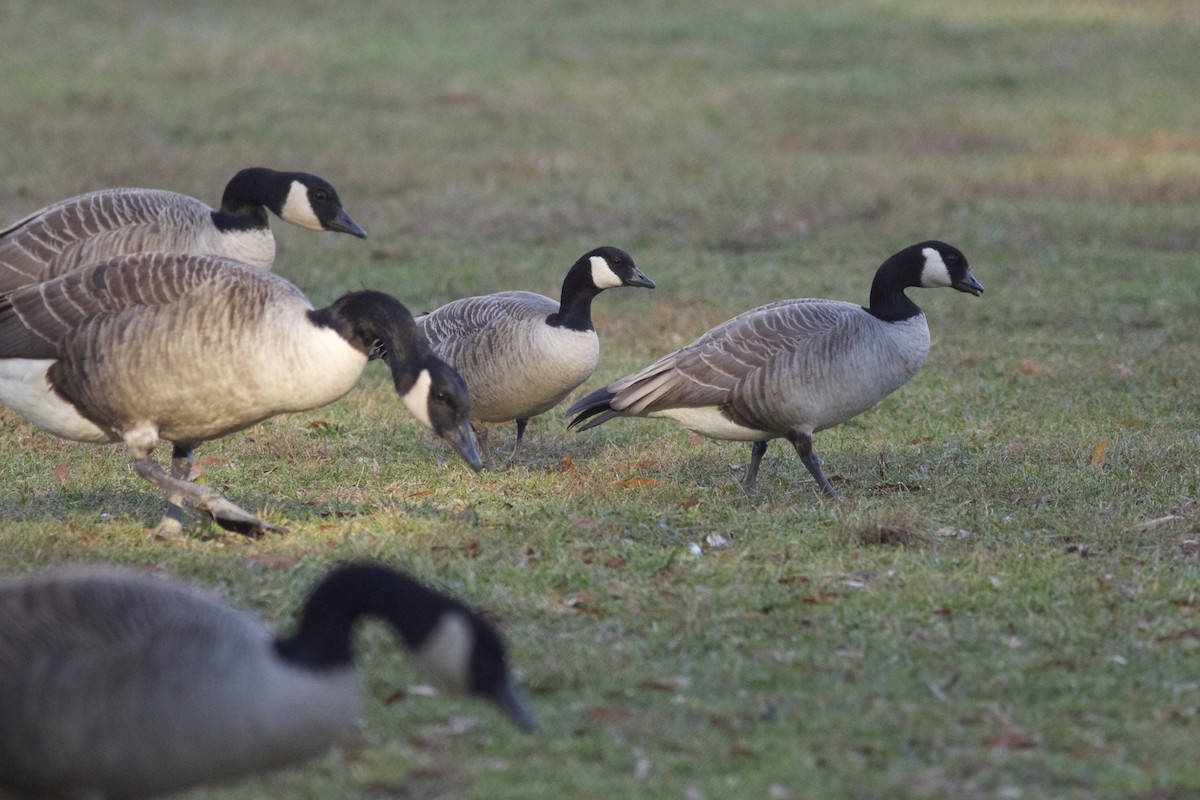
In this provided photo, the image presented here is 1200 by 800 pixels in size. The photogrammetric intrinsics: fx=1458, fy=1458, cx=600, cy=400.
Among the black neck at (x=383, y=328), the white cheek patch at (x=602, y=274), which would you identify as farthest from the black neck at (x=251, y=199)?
the black neck at (x=383, y=328)

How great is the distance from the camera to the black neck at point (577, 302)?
823 centimetres

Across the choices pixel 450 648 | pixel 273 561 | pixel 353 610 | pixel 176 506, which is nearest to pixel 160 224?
pixel 176 506

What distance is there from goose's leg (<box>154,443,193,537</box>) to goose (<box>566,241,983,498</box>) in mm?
1948

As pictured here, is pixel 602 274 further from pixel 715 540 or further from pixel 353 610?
pixel 353 610

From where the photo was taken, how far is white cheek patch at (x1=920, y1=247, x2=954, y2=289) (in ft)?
26.5

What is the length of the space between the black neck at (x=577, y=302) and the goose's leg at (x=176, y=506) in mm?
2324

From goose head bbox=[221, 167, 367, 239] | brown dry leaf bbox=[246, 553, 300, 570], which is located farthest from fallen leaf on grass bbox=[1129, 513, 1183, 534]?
goose head bbox=[221, 167, 367, 239]

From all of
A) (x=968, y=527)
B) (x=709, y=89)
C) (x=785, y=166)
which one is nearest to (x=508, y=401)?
(x=968, y=527)

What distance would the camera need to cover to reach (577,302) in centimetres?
826

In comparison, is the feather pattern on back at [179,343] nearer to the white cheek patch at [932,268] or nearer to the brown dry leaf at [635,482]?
the brown dry leaf at [635,482]

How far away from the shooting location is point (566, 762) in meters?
4.42

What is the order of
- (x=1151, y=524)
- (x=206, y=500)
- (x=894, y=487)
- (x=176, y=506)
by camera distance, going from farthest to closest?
1. (x=894, y=487)
2. (x=1151, y=524)
3. (x=176, y=506)
4. (x=206, y=500)

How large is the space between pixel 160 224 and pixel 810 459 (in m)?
3.88

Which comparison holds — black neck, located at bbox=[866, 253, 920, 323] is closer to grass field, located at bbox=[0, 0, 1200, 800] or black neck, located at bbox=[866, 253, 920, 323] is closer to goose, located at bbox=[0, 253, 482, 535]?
grass field, located at bbox=[0, 0, 1200, 800]
